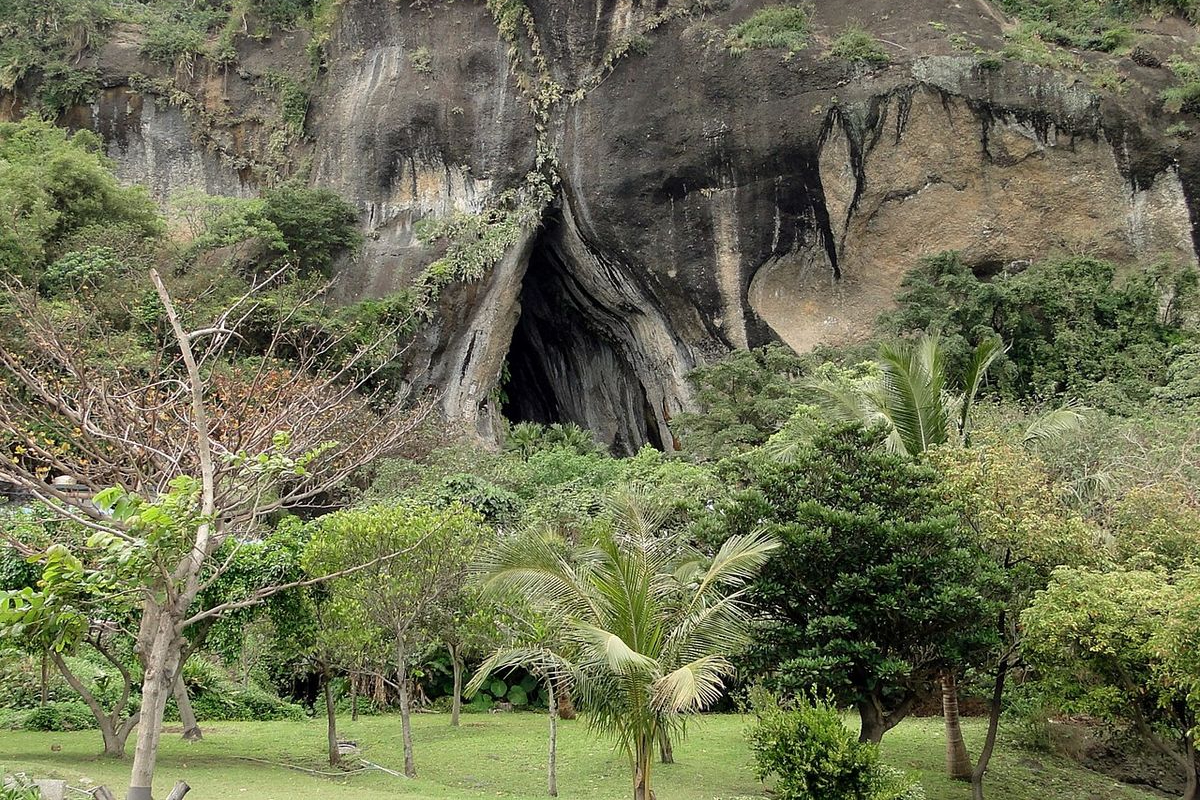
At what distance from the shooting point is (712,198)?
907 inches

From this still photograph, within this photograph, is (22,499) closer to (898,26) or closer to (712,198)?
(712,198)

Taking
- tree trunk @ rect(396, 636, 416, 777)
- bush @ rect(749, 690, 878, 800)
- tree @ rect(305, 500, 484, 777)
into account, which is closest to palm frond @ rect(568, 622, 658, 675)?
bush @ rect(749, 690, 878, 800)

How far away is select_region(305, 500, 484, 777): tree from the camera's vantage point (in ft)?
32.9

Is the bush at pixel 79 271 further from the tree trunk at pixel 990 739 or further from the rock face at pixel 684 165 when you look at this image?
the tree trunk at pixel 990 739

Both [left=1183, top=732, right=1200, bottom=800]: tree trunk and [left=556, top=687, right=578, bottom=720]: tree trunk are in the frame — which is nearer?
[left=1183, top=732, right=1200, bottom=800]: tree trunk

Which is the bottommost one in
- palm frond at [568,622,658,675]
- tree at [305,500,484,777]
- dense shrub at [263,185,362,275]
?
palm frond at [568,622,658,675]

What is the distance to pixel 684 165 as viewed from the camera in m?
23.0

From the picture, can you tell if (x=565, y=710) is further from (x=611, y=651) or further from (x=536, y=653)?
(x=611, y=651)

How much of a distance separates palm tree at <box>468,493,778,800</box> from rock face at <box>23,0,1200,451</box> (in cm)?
1432

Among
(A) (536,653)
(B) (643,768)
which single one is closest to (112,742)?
(A) (536,653)

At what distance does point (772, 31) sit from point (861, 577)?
17.0 meters

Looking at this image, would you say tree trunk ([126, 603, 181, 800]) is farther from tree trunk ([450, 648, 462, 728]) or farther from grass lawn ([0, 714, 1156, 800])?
tree trunk ([450, 648, 462, 728])

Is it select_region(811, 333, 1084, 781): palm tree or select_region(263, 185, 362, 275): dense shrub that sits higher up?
select_region(263, 185, 362, 275): dense shrub

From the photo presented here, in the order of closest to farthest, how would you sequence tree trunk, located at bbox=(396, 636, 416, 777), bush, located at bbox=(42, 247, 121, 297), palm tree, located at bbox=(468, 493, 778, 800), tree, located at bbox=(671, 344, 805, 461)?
palm tree, located at bbox=(468, 493, 778, 800), tree trunk, located at bbox=(396, 636, 416, 777), tree, located at bbox=(671, 344, 805, 461), bush, located at bbox=(42, 247, 121, 297)
